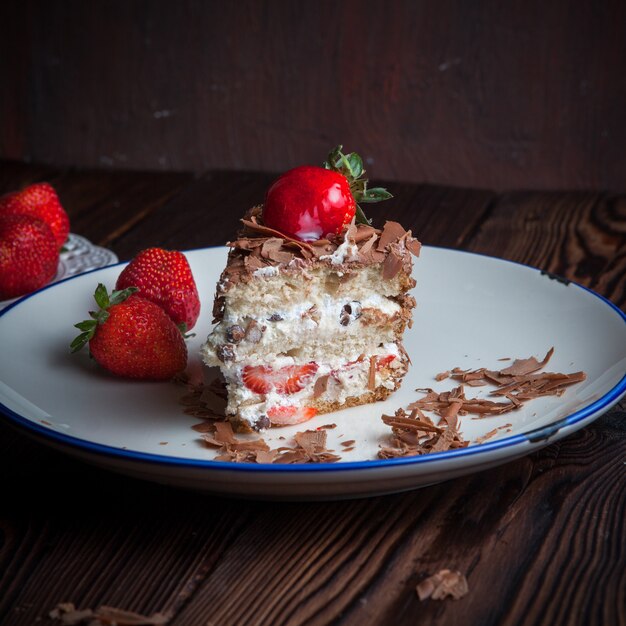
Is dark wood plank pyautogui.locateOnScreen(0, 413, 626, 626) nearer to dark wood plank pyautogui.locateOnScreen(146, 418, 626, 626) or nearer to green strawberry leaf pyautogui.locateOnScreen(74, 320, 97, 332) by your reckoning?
dark wood plank pyautogui.locateOnScreen(146, 418, 626, 626)

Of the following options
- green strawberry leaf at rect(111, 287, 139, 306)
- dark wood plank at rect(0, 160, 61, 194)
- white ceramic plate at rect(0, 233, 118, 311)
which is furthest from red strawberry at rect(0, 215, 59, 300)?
dark wood plank at rect(0, 160, 61, 194)

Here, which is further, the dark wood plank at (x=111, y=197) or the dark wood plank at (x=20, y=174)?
the dark wood plank at (x=20, y=174)

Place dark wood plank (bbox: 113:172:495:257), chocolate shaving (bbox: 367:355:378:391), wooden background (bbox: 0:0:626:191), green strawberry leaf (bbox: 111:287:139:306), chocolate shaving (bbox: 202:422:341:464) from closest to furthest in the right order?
chocolate shaving (bbox: 202:422:341:464), chocolate shaving (bbox: 367:355:378:391), green strawberry leaf (bbox: 111:287:139:306), dark wood plank (bbox: 113:172:495:257), wooden background (bbox: 0:0:626:191)

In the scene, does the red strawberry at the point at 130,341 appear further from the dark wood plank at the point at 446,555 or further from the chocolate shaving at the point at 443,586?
the chocolate shaving at the point at 443,586

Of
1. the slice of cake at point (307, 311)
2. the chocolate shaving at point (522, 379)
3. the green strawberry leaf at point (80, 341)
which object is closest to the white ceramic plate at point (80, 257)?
the green strawberry leaf at point (80, 341)

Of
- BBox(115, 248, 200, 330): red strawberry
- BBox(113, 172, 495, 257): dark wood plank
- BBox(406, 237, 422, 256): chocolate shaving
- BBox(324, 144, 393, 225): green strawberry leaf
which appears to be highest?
BBox(324, 144, 393, 225): green strawberry leaf

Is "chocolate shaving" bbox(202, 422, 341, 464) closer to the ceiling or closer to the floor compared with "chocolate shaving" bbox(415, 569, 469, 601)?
closer to the ceiling

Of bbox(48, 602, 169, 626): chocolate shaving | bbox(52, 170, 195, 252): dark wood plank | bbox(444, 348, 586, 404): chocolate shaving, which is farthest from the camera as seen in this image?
bbox(52, 170, 195, 252): dark wood plank
